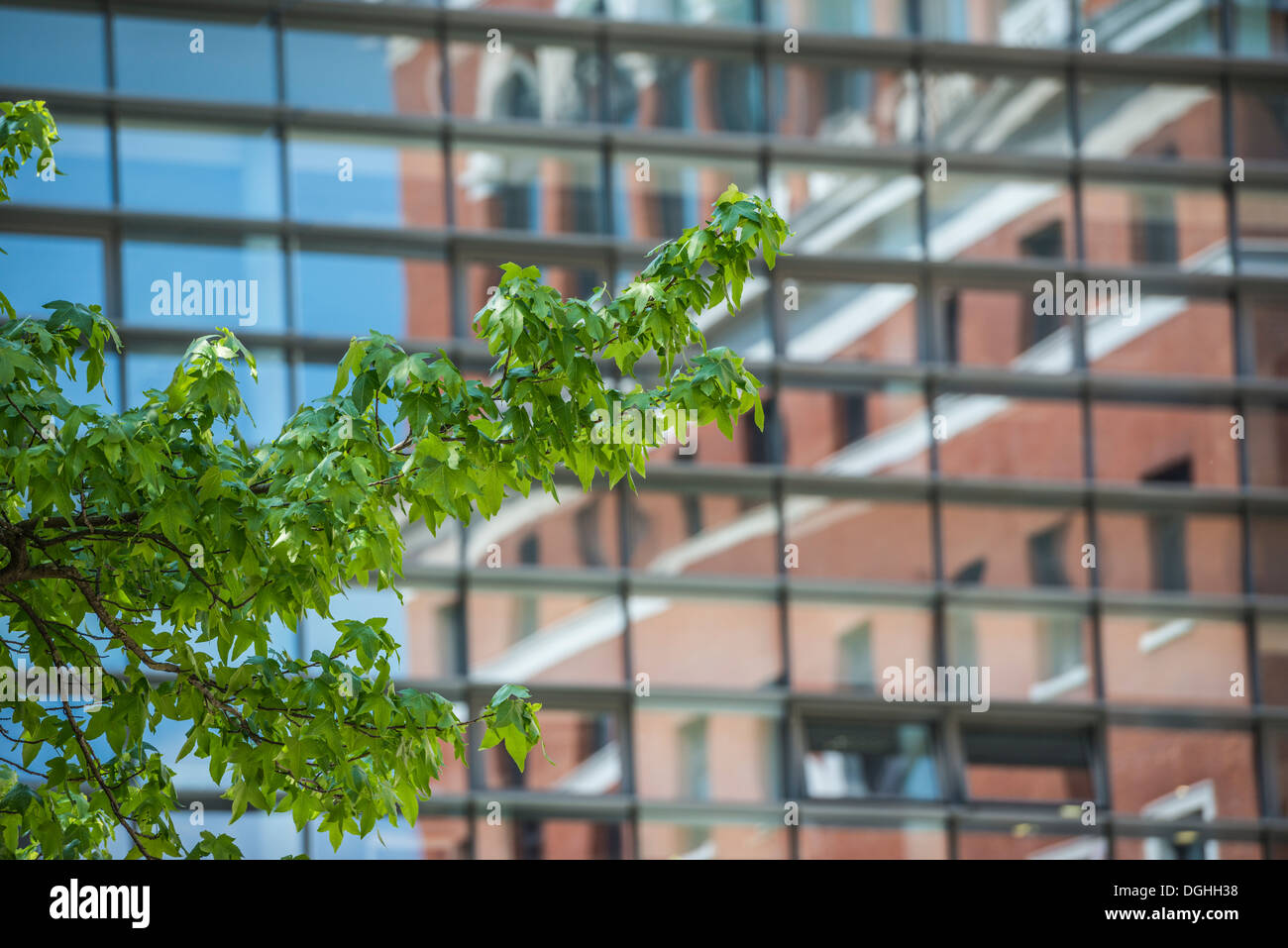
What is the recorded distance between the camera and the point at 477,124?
15.7 m

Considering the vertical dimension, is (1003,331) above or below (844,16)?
below

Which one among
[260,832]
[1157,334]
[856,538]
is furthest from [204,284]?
[1157,334]

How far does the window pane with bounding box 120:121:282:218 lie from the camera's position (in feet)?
50.1

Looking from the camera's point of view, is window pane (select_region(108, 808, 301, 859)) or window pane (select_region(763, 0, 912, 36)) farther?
window pane (select_region(763, 0, 912, 36))

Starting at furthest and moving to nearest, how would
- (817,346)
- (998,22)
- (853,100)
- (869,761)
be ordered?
(998,22), (853,100), (817,346), (869,761)

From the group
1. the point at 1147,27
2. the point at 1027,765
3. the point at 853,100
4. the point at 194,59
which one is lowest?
the point at 1027,765

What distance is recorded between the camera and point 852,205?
641 inches

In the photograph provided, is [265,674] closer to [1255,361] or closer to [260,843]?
[260,843]

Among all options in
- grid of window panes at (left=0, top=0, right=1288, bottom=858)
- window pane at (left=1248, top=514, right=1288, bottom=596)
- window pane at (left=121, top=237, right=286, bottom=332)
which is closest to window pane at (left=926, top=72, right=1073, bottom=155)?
grid of window panes at (left=0, top=0, right=1288, bottom=858)

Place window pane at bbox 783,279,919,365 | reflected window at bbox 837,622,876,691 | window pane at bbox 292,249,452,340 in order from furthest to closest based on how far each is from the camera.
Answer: window pane at bbox 783,279,919,365, reflected window at bbox 837,622,876,691, window pane at bbox 292,249,452,340

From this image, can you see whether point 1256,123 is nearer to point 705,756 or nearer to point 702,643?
point 702,643

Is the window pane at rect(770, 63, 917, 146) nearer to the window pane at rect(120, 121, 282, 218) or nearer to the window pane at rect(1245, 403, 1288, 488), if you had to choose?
the window pane at rect(1245, 403, 1288, 488)

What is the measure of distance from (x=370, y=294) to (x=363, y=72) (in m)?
1.85

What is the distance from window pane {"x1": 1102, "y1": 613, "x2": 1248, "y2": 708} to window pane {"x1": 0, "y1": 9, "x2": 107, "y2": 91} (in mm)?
9439
